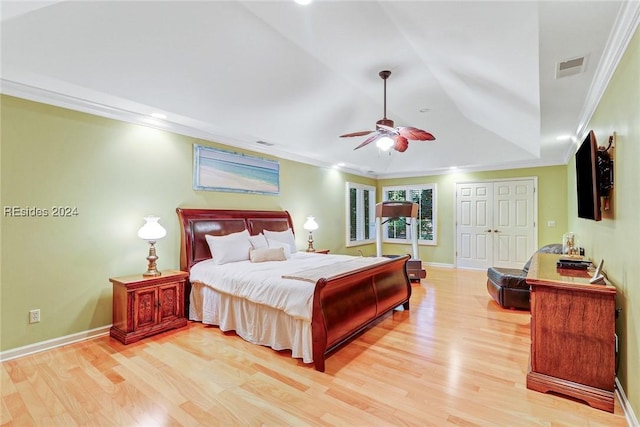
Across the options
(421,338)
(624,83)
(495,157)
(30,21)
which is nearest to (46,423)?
(30,21)

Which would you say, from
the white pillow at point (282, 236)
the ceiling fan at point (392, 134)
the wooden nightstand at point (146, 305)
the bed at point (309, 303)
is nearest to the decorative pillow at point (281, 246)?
the white pillow at point (282, 236)

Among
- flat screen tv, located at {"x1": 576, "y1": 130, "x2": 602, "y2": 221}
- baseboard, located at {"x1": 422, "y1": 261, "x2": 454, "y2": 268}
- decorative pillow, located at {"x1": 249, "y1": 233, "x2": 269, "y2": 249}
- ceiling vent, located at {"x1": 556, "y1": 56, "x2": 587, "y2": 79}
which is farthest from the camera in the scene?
baseboard, located at {"x1": 422, "y1": 261, "x2": 454, "y2": 268}

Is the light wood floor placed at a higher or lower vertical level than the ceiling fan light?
lower

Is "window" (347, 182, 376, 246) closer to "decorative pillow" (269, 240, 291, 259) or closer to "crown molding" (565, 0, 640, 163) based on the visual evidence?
"decorative pillow" (269, 240, 291, 259)

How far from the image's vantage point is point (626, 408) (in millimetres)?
2023

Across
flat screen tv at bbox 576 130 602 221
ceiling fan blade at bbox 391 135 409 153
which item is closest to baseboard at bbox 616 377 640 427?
flat screen tv at bbox 576 130 602 221

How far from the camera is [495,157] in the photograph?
661cm

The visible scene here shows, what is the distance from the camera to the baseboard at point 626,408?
1874mm

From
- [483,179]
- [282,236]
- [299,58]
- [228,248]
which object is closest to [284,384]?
[228,248]

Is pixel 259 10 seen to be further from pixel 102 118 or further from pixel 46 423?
pixel 46 423

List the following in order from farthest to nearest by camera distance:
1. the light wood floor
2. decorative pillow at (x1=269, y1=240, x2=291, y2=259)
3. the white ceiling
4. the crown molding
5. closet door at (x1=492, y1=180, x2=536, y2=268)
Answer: closet door at (x1=492, y1=180, x2=536, y2=268)
decorative pillow at (x1=269, y1=240, x2=291, y2=259)
the white ceiling
the light wood floor
the crown molding

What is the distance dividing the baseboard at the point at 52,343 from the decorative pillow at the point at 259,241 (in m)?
1.94

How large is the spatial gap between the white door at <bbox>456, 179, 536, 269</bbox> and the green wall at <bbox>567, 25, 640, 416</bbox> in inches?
179

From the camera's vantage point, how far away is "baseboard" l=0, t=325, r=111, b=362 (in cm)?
284
